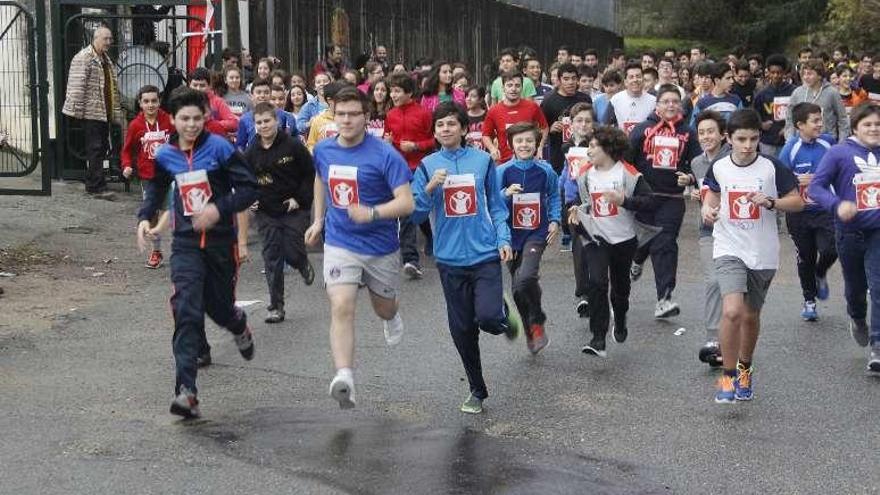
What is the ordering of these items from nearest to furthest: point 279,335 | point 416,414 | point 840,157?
1. point 416,414
2. point 840,157
3. point 279,335

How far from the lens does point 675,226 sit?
11.8 m

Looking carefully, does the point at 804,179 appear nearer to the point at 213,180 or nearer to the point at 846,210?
the point at 846,210

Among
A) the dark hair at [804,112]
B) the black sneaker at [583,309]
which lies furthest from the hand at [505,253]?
the dark hair at [804,112]

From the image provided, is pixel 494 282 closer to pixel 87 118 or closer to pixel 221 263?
pixel 221 263

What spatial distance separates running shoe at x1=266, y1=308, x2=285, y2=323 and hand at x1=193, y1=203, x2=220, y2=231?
120 inches

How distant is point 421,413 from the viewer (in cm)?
838

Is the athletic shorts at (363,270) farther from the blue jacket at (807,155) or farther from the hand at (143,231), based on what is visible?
the blue jacket at (807,155)

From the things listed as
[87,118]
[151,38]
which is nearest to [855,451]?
[87,118]

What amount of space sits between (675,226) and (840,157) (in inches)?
94.3

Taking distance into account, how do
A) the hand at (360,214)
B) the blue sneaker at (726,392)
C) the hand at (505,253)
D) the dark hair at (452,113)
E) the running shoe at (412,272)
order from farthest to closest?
1. the running shoe at (412,272)
2. the blue sneaker at (726,392)
3. the dark hair at (452,113)
4. the hand at (505,253)
5. the hand at (360,214)

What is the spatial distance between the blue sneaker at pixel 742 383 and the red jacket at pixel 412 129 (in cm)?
609

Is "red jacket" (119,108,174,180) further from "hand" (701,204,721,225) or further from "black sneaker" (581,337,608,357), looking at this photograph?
"hand" (701,204,721,225)

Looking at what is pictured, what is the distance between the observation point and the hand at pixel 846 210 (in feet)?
29.9

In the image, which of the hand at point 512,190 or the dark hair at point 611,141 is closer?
the hand at point 512,190
